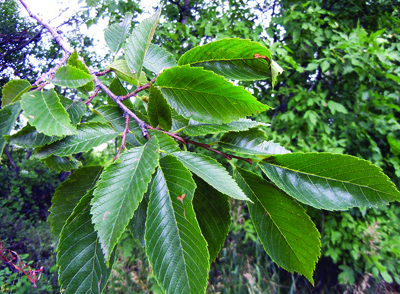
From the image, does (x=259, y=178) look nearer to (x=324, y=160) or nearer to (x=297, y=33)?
(x=324, y=160)

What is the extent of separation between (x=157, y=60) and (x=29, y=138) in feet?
0.94

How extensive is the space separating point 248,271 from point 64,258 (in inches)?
87.0

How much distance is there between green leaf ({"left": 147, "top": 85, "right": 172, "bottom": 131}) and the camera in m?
0.38

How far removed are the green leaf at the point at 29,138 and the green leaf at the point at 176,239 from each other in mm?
170

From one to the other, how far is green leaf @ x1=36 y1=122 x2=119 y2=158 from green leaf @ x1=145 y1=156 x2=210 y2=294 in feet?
0.41

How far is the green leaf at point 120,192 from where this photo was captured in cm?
28

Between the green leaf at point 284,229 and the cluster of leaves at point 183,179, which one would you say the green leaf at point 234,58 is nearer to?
the cluster of leaves at point 183,179

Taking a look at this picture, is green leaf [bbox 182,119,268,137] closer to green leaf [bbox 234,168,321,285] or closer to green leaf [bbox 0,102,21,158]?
green leaf [bbox 234,168,321,285]

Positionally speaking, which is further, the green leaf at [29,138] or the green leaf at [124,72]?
the green leaf at [124,72]

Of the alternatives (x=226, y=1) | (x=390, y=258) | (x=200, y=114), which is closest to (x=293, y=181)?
(x=200, y=114)

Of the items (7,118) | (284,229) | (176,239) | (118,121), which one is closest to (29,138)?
(7,118)

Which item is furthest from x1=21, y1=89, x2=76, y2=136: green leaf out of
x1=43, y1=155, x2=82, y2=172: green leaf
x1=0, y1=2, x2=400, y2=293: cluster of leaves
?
x1=43, y1=155, x2=82, y2=172: green leaf

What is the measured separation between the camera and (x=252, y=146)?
420 mm

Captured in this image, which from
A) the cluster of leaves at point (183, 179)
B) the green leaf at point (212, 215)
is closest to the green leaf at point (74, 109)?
the cluster of leaves at point (183, 179)
